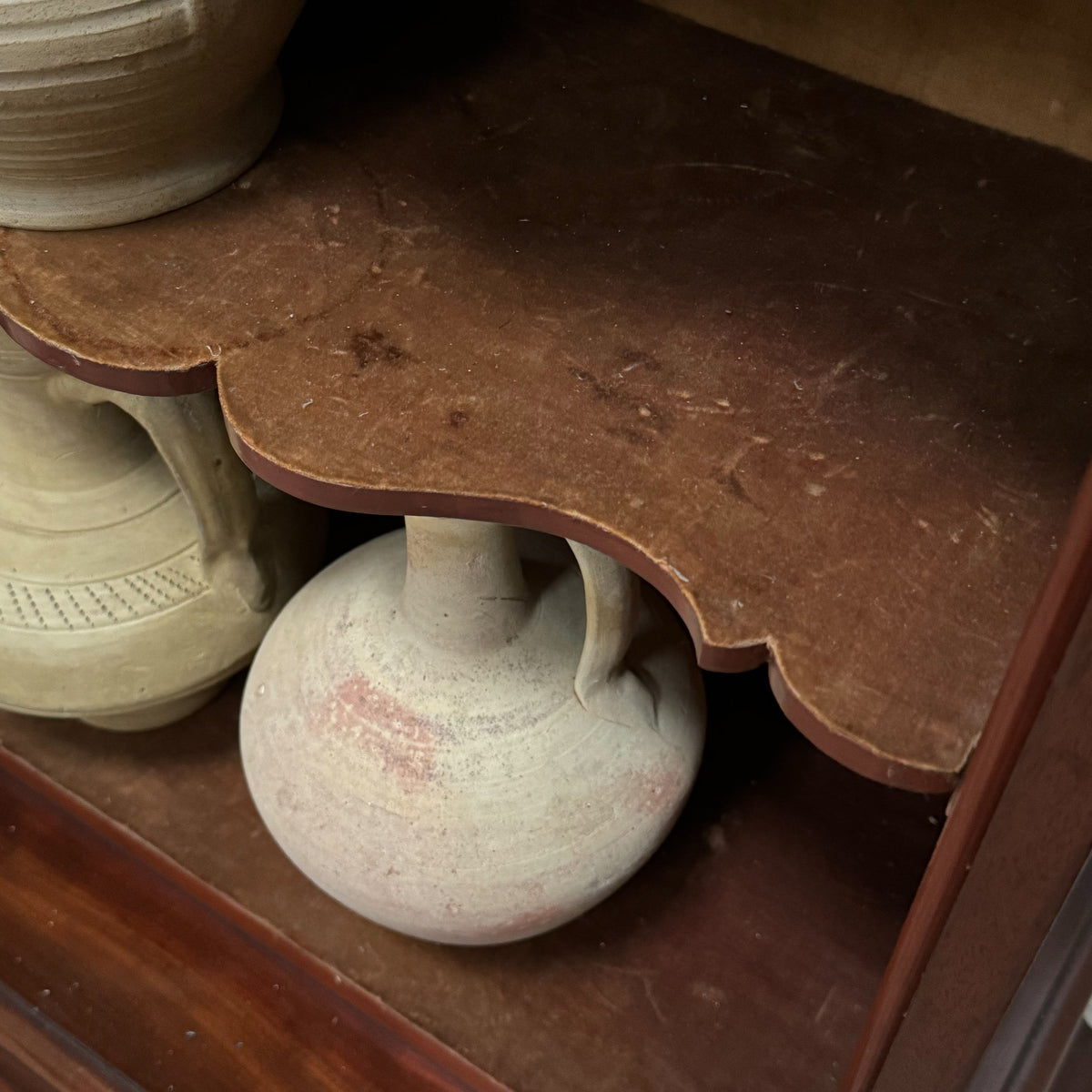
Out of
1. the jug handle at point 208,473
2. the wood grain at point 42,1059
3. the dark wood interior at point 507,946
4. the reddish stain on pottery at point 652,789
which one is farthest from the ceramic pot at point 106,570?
the reddish stain on pottery at point 652,789

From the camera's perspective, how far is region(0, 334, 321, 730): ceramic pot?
98 cm

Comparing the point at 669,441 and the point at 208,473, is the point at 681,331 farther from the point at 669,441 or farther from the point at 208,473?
the point at 208,473

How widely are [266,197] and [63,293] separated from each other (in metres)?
0.13

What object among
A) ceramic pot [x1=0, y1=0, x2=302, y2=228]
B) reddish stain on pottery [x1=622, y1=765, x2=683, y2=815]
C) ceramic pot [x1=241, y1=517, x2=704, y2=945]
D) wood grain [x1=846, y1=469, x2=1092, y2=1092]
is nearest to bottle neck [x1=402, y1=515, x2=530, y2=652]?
ceramic pot [x1=241, y1=517, x2=704, y2=945]

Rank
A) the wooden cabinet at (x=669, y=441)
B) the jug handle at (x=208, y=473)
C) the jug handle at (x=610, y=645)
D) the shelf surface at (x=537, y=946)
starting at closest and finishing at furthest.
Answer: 1. the wooden cabinet at (x=669, y=441)
2. the jug handle at (x=610, y=645)
3. the jug handle at (x=208, y=473)
4. the shelf surface at (x=537, y=946)

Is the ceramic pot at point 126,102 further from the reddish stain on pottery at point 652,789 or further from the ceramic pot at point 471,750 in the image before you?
the reddish stain on pottery at point 652,789

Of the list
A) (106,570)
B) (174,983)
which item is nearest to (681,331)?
(106,570)

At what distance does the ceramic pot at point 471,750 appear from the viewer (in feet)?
2.81

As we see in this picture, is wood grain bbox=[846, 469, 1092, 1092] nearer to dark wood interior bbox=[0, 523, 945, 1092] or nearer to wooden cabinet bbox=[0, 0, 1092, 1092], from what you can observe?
wooden cabinet bbox=[0, 0, 1092, 1092]

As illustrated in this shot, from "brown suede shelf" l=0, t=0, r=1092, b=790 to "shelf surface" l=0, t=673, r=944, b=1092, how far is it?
53 cm

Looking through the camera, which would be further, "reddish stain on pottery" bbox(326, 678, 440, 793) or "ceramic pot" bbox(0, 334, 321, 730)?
"ceramic pot" bbox(0, 334, 321, 730)

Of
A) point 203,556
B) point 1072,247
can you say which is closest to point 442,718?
point 203,556

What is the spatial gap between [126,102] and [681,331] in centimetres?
30

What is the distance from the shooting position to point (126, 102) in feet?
2.04
